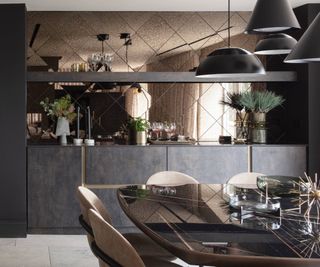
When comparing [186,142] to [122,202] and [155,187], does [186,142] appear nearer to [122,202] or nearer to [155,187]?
[155,187]

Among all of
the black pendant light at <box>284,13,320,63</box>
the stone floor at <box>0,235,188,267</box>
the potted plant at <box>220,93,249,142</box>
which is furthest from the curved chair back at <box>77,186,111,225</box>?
the potted plant at <box>220,93,249,142</box>

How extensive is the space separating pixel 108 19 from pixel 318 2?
7.57ft

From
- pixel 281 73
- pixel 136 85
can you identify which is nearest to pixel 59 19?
pixel 136 85

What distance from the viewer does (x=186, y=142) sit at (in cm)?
602

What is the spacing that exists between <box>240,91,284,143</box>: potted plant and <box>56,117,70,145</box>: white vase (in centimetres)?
193

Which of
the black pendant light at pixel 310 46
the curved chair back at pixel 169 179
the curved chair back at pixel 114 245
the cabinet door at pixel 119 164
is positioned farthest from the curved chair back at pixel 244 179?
the curved chair back at pixel 114 245

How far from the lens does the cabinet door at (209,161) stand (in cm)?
575

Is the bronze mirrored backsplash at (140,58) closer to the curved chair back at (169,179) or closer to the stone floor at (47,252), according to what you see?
the stone floor at (47,252)

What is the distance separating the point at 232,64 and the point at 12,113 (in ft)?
10.6

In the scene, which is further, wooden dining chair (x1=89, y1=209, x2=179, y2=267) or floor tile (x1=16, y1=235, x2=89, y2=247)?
floor tile (x1=16, y1=235, x2=89, y2=247)

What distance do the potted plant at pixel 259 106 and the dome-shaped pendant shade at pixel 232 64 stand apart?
2.72 m

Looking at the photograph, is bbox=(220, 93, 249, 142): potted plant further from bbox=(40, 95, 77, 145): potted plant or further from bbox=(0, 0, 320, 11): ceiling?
bbox=(40, 95, 77, 145): potted plant

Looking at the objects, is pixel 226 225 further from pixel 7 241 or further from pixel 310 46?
pixel 7 241

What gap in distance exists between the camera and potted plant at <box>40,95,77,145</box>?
5.88 meters
